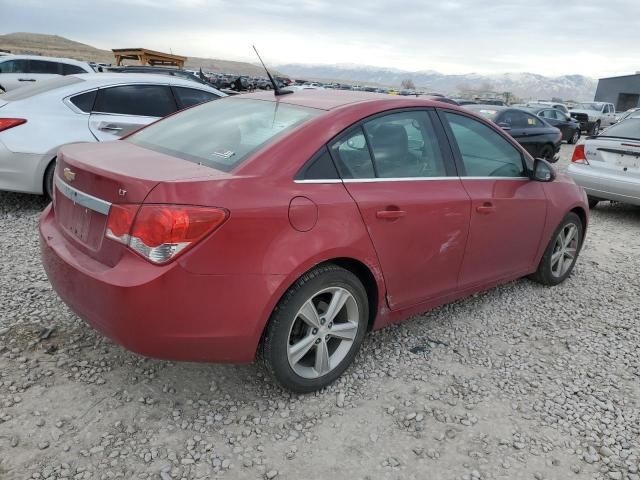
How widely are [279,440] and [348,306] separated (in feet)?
2.57

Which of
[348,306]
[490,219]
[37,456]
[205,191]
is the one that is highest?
[205,191]

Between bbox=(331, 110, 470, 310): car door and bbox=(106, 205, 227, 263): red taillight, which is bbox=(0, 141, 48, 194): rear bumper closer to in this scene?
bbox=(106, 205, 227, 263): red taillight

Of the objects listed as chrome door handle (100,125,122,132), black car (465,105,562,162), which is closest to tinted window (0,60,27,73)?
chrome door handle (100,125,122,132)

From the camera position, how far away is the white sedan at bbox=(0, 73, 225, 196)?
5258 mm

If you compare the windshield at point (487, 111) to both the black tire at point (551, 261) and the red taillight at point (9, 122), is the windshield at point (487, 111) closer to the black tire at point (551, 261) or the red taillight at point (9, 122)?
the black tire at point (551, 261)

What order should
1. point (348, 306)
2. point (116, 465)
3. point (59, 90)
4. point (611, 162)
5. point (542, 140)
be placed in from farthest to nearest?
point (542, 140)
point (611, 162)
point (59, 90)
point (348, 306)
point (116, 465)

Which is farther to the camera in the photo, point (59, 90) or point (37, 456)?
point (59, 90)

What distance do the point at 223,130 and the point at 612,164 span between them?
6.06 m

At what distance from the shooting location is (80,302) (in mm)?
2469

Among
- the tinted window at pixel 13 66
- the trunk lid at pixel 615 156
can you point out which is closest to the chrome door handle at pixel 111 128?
the trunk lid at pixel 615 156

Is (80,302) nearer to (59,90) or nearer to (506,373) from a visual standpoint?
(506,373)

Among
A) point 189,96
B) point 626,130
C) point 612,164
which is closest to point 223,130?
point 189,96

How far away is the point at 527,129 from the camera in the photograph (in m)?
12.1

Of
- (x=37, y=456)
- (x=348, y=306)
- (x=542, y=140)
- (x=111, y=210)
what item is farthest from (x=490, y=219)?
(x=542, y=140)
